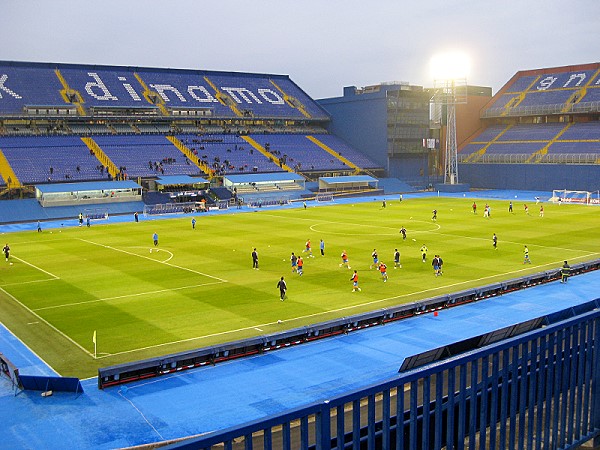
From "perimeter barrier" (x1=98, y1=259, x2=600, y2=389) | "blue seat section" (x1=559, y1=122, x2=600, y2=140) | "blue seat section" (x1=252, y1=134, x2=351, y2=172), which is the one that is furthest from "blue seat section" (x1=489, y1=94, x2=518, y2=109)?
"perimeter barrier" (x1=98, y1=259, x2=600, y2=389)

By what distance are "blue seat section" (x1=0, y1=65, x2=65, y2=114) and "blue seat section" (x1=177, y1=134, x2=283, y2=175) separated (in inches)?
764

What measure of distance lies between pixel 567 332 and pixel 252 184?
7565 cm

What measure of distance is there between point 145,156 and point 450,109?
51.6 m

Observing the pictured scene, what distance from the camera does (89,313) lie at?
1103 inches

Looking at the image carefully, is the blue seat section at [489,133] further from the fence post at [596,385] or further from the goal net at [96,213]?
the fence post at [596,385]

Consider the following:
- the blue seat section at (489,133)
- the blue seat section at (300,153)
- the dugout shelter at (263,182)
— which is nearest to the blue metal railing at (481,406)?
the dugout shelter at (263,182)

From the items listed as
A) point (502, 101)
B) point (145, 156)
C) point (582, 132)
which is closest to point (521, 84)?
point (502, 101)

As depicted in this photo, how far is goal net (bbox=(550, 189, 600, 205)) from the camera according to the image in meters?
75.6

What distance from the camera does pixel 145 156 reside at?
279 ft

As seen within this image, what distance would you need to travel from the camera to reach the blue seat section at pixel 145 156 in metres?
81.4

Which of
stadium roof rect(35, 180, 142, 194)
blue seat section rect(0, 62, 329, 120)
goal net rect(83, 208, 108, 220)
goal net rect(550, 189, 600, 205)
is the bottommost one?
goal net rect(550, 189, 600, 205)

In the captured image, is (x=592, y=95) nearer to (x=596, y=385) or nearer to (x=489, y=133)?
(x=489, y=133)

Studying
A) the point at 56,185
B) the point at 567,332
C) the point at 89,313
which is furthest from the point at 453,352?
the point at 56,185

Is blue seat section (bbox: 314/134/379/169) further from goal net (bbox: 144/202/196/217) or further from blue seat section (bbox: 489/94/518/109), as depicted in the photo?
goal net (bbox: 144/202/196/217)
